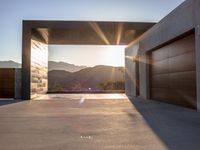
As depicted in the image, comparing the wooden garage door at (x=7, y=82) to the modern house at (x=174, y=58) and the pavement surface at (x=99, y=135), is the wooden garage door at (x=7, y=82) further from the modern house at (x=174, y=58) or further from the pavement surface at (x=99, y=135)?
the pavement surface at (x=99, y=135)

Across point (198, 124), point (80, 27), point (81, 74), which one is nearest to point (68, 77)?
point (81, 74)

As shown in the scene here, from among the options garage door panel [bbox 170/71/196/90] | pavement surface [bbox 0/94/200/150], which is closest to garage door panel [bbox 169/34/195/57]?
garage door panel [bbox 170/71/196/90]

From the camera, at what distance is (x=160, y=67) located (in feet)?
59.3

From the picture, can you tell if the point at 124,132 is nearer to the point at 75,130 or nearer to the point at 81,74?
the point at 75,130

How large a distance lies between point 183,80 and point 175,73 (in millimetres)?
1166

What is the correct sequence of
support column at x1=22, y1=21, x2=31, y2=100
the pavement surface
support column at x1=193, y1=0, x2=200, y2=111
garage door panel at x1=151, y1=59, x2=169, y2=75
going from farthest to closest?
1. support column at x1=22, y1=21, x2=31, y2=100
2. garage door panel at x1=151, y1=59, x2=169, y2=75
3. support column at x1=193, y1=0, x2=200, y2=111
4. the pavement surface

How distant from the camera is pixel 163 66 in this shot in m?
17.5

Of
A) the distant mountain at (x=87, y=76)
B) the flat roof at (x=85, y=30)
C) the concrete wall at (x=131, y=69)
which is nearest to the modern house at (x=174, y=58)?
the flat roof at (x=85, y=30)

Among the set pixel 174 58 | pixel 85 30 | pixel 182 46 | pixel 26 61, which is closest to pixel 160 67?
pixel 174 58

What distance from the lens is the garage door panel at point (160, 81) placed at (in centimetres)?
1703

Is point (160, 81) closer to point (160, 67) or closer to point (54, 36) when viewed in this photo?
point (160, 67)

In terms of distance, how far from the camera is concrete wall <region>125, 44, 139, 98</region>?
83.2ft

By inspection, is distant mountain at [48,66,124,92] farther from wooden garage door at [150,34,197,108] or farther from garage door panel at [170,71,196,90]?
garage door panel at [170,71,196,90]

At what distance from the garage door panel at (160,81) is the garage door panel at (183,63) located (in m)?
0.94
